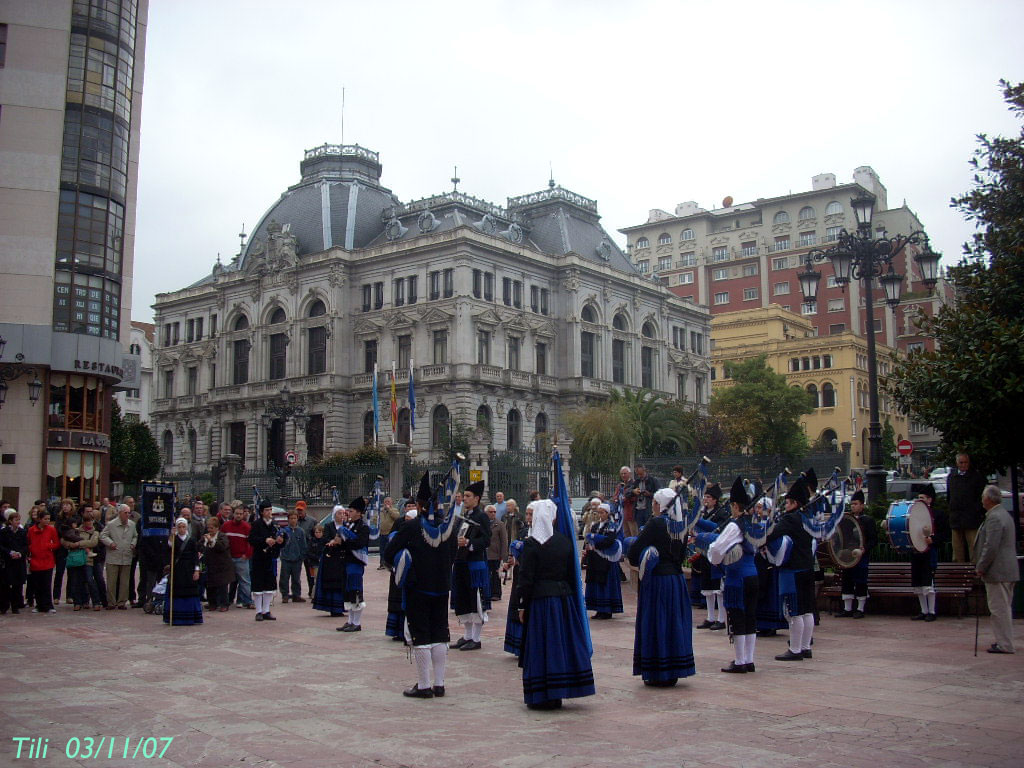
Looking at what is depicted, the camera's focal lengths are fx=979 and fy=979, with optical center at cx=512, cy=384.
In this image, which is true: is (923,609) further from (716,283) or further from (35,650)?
(716,283)

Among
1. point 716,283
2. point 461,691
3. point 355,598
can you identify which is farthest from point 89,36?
point 716,283

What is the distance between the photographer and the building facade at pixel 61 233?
31328mm

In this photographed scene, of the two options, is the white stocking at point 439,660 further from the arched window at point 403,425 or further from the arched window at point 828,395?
the arched window at point 828,395

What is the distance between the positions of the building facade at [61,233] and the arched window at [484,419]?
2457cm

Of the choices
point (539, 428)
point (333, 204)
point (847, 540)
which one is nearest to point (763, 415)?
point (539, 428)

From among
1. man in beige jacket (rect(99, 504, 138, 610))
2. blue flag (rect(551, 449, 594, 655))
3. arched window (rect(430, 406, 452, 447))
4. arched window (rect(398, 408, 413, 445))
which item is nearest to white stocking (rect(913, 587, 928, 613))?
blue flag (rect(551, 449, 594, 655))

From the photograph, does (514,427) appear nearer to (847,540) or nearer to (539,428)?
(539,428)

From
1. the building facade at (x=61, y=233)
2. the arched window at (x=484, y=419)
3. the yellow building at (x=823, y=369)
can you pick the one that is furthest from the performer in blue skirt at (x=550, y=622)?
the yellow building at (x=823, y=369)

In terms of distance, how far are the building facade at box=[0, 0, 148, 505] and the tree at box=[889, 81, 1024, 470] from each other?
85.7ft

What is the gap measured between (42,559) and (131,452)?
1414 inches

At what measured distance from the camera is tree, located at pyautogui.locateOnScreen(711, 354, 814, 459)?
61.4 metres

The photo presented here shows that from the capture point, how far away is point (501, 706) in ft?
29.1

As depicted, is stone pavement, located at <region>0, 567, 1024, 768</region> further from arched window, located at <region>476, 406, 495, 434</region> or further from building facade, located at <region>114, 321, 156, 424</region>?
building facade, located at <region>114, 321, 156, 424</region>

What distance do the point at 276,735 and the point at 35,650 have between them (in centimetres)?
622
